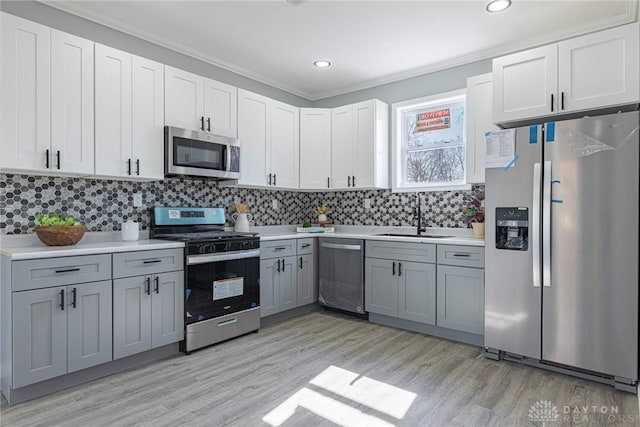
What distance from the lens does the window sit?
12.6 ft

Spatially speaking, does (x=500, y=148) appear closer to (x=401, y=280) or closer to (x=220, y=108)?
(x=401, y=280)

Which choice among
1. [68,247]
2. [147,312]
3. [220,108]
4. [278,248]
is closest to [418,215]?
[278,248]

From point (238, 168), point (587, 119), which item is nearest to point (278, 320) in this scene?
point (238, 168)

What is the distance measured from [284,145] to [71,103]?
6.78 feet

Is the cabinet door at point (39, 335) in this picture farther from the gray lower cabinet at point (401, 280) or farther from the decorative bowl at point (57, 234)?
the gray lower cabinet at point (401, 280)

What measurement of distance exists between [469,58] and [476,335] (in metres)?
Answer: 2.58

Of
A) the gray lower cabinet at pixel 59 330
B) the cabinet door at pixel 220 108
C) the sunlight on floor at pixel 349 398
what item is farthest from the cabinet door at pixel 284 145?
the sunlight on floor at pixel 349 398

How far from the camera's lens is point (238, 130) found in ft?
12.0

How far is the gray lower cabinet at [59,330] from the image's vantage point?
211 cm

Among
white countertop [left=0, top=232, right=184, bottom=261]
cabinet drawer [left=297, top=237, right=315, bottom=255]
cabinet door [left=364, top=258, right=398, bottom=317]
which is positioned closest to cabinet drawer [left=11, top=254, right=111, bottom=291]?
white countertop [left=0, top=232, right=184, bottom=261]

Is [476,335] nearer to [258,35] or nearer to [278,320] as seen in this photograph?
[278,320]

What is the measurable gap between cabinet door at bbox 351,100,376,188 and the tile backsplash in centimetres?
33

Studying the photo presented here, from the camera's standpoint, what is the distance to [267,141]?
396 cm

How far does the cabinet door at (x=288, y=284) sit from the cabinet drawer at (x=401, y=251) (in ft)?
2.57
